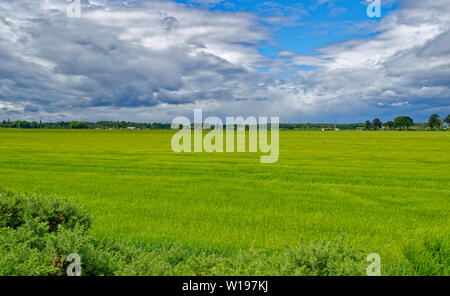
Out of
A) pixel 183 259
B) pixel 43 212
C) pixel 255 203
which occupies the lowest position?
pixel 255 203

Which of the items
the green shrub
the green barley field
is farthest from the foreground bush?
the green barley field

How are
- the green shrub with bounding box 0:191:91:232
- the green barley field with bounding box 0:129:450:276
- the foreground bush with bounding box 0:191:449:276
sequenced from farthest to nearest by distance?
1. the green barley field with bounding box 0:129:450:276
2. the green shrub with bounding box 0:191:91:232
3. the foreground bush with bounding box 0:191:449:276

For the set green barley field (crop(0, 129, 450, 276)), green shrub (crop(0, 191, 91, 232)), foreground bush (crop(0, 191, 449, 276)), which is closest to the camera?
foreground bush (crop(0, 191, 449, 276))

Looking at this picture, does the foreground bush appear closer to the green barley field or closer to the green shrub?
the green shrub

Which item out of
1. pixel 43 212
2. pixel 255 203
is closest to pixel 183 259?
pixel 43 212

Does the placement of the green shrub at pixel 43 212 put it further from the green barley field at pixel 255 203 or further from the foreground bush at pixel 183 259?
the green barley field at pixel 255 203

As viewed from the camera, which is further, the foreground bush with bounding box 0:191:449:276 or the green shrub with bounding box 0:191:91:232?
the green shrub with bounding box 0:191:91:232

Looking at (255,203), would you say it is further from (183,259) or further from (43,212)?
(43,212)

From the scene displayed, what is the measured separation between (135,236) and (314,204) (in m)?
9.35

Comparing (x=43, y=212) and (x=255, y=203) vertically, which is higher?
(x=43, y=212)

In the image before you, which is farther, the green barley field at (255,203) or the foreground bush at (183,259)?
the green barley field at (255,203)

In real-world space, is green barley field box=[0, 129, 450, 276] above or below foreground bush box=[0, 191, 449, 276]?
below

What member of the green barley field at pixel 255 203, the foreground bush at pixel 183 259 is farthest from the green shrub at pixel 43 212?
the green barley field at pixel 255 203

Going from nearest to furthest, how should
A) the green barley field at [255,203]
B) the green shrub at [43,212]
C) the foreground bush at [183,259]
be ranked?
the foreground bush at [183,259], the green shrub at [43,212], the green barley field at [255,203]
